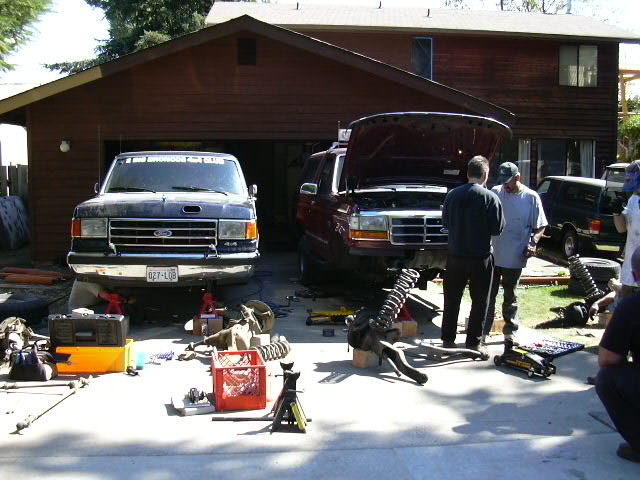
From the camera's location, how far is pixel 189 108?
44.2 ft

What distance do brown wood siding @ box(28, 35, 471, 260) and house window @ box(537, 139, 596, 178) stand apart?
391 inches

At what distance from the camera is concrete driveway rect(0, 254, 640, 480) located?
4.33 metres

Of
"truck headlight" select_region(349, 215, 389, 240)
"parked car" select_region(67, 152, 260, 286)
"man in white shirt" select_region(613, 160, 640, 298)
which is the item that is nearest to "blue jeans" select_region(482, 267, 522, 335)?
"man in white shirt" select_region(613, 160, 640, 298)

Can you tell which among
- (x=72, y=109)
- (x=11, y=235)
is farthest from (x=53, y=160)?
(x=11, y=235)

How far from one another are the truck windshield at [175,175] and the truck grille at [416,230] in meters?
2.18

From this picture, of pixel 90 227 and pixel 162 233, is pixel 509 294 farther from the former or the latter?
pixel 90 227

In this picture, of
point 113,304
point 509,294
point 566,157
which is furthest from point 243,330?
point 566,157

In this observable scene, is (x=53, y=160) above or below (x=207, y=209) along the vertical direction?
above

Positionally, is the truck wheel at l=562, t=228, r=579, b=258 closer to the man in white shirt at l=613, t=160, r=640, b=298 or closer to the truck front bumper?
the man in white shirt at l=613, t=160, r=640, b=298

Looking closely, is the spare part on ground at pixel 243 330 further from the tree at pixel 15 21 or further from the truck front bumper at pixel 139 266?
the tree at pixel 15 21

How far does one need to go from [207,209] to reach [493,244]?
3.15 m

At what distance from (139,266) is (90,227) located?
718mm

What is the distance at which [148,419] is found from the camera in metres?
5.20

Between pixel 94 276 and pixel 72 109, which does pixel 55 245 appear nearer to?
pixel 72 109
